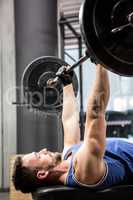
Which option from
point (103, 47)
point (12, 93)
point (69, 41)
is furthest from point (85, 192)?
point (69, 41)

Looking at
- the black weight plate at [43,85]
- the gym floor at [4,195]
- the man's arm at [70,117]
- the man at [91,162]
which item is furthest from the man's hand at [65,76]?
A: the gym floor at [4,195]

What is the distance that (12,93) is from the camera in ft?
16.8

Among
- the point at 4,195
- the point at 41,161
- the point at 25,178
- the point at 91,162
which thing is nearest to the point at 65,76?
the point at 41,161

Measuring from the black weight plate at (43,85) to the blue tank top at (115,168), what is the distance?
87 centimetres

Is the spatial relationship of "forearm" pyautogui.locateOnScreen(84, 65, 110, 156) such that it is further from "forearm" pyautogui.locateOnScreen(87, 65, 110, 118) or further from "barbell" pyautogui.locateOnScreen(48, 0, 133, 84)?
"barbell" pyautogui.locateOnScreen(48, 0, 133, 84)

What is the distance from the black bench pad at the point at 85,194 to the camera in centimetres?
170

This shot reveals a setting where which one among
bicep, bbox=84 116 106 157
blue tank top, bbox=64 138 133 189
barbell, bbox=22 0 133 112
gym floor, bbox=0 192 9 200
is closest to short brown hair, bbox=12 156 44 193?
blue tank top, bbox=64 138 133 189

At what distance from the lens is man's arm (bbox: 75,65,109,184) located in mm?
1678

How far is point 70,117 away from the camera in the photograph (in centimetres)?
248

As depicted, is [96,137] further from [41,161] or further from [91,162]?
[41,161]

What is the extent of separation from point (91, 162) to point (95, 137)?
0.11m

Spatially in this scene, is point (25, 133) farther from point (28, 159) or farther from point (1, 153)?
point (28, 159)

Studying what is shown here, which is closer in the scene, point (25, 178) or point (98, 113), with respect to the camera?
A: point (98, 113)

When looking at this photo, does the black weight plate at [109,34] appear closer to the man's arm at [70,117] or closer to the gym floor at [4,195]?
the man's arm at [70,117]
